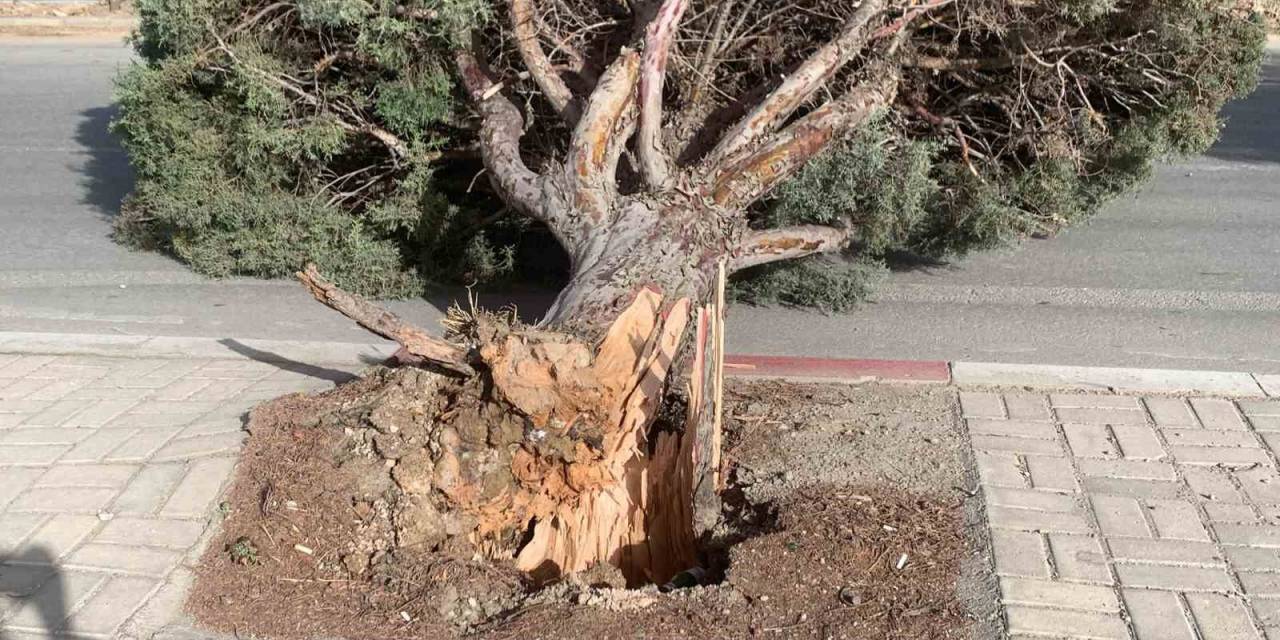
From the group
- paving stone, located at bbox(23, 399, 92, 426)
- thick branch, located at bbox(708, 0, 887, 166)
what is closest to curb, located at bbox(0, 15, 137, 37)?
paving stone, located at bbox(23, 399, 92, 426)

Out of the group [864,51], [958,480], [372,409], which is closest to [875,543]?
[958,480]

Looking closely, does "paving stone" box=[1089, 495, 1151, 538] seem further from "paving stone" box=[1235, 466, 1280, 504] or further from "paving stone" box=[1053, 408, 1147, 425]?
"paving stone" box=[1053, 408, 1147, 425]

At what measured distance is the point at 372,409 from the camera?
4250 mm

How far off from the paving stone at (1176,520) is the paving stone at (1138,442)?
40 centimetres

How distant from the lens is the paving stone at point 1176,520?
3920mm

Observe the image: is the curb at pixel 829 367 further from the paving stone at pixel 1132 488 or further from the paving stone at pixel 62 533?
the paving stone at pixel 62 533

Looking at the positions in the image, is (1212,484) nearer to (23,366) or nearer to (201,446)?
(201,446)

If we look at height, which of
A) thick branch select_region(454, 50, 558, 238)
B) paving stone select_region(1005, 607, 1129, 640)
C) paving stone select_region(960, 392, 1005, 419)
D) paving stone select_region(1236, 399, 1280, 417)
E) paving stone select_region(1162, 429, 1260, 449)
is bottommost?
paving stone select_region(1005, 607, 1129, 640)

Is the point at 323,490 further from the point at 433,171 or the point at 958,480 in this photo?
the point at 433,171

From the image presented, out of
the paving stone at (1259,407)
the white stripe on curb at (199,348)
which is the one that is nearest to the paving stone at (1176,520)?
the paving stone at (1259,407)

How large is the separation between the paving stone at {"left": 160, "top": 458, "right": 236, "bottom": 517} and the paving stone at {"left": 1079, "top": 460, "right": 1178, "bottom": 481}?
11.4 ft

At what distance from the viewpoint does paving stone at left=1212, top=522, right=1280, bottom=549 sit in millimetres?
3867

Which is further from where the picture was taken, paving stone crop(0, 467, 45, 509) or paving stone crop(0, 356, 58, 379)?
paving stone crop(0, 356, 58, 379)

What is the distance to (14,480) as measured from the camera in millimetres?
4461
